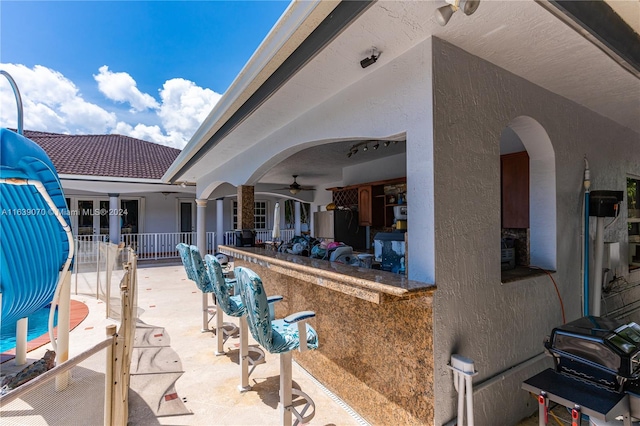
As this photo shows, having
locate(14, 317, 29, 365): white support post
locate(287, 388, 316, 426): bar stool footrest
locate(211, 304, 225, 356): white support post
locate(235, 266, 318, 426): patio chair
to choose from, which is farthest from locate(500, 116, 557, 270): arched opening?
locate(14, 317, 29, 365): white support post

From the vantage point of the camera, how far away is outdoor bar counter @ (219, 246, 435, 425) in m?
1.90

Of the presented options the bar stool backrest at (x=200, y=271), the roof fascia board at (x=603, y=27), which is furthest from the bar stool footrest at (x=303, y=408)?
the roof fascia board at (x=603, y=27)

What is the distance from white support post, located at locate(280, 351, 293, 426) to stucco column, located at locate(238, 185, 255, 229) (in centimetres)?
293

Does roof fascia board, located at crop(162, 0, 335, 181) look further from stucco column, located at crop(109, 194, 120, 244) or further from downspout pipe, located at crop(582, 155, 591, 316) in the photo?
stucco column, located at crop(109, 194, 120, 244)

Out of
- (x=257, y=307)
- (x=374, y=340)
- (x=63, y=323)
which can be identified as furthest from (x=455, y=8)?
(x=63, y=323)

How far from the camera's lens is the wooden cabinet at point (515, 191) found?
10.6ft

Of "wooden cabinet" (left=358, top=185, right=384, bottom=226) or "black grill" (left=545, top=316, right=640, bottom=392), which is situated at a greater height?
"wooden cabinet" (left=358, top=185, right=384, bottom=226)

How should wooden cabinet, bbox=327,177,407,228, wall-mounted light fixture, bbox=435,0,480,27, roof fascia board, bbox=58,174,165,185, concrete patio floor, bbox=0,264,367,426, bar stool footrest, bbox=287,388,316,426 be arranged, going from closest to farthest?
wall-mounted light fixture, bbox=435,0,480,27 < bar stool footrest, bbox=287,388,316,426 < concrete patio floor, bbox=0,264,367,426 < wooden cabinet, bbox=327,177,407,228 < roof fascia board, bbox=58,174,165,185

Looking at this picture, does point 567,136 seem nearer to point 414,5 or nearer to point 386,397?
point 414,5

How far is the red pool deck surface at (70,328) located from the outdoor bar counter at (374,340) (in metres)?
3.51

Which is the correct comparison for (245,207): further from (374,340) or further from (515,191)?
(515,191)

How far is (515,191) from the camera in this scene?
335 centimetres

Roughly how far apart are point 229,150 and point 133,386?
3.49 meters

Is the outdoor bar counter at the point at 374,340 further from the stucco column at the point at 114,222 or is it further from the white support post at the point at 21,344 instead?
the stucco column at the point at 114,222
